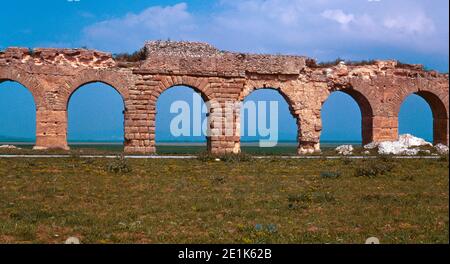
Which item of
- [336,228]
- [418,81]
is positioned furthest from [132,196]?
[418,81]

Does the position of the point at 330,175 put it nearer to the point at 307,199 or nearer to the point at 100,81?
the point at 307,199

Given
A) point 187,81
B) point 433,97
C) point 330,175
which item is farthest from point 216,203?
point 433,97

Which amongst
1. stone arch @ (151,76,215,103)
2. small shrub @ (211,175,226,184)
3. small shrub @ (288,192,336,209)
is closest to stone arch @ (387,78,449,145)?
stone arch @ (151,76,215,103)

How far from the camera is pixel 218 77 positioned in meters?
24.2

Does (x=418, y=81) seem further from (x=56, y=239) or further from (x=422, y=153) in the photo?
(x=56, y=239)

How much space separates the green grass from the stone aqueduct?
7.92 m

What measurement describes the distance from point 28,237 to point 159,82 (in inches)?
670

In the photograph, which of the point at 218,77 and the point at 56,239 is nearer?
the point at 56,239

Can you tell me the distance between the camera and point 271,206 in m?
9.48

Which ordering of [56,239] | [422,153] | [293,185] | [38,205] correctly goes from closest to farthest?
[56,239] → [38,205] → [293,185] → [422,153]

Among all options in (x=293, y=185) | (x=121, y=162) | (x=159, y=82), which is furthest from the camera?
(x=159, y=82)

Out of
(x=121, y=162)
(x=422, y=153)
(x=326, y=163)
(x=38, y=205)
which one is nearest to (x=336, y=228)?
(x=38, y=205)

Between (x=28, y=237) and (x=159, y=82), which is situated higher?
(x=159, y=82)
